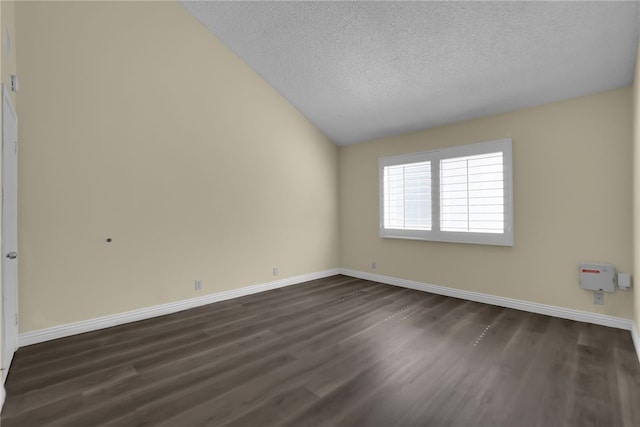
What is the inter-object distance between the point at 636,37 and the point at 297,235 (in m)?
4.47

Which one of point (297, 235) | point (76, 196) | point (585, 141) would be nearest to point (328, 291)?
point (297, 235)

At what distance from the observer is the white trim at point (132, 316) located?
2834 millimetres

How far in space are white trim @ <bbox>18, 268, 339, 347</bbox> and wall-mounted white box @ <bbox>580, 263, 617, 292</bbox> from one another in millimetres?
3874

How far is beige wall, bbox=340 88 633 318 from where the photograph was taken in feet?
10.1

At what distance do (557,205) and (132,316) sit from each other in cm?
503

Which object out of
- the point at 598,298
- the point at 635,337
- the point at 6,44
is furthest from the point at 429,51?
the point at 6,44

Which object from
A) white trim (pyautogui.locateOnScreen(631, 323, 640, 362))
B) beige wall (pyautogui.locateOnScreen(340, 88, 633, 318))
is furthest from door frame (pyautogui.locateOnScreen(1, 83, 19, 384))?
white trim (pyautogui.locateOnScreen(631, 323, 640, 362))

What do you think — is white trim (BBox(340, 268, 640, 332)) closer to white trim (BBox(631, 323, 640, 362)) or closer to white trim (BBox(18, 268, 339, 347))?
white trim (BBox(631, 323, 640, 362))

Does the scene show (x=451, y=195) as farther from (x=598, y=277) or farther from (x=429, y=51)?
(x=429, y=51)

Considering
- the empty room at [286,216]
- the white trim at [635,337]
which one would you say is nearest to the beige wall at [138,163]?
the empty room at [286,216]

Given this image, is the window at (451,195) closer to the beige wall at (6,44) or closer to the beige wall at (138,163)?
the beige wall at (138,163)

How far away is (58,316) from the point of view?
294 cm

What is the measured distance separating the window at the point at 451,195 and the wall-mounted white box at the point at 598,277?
30.3 inches

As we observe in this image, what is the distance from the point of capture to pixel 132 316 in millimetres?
3365
